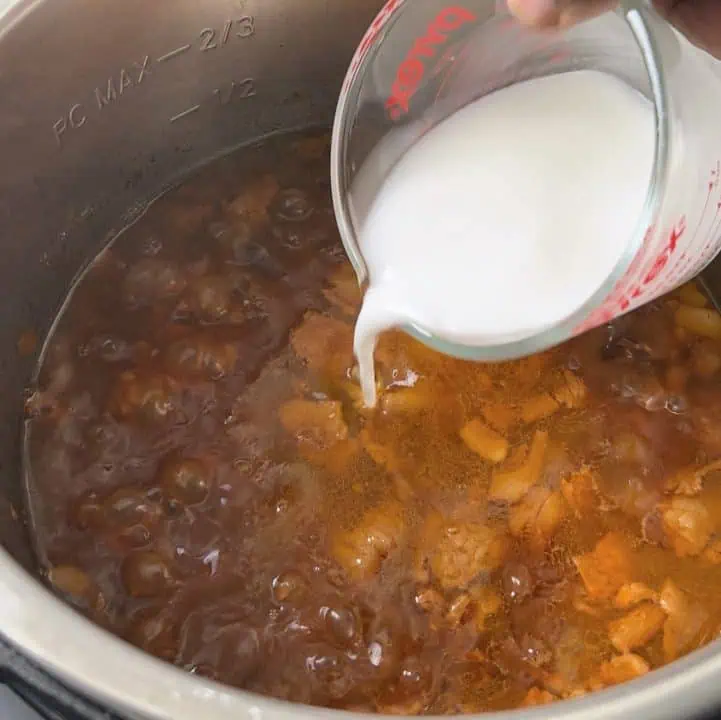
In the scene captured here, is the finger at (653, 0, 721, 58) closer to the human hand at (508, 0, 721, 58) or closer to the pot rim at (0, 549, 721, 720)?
the human hand at (508, 0, 721, 58)

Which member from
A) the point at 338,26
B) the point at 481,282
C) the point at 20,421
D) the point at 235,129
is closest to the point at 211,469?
the point at 20,421

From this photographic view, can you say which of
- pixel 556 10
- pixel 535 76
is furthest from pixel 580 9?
pixel 535 76

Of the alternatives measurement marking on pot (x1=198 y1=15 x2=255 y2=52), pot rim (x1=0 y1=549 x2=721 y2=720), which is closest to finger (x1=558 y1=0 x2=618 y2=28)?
pot rim (x1=0 y1=549 x2=721 y2=720)

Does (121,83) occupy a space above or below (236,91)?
above

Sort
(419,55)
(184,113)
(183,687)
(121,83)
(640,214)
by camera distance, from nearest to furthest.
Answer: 1. (183,687)
2. (640,214)
3. (419,55)
4. (121,83)
5. (184,113)

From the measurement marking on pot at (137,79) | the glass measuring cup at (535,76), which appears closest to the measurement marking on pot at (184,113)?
the measurement marking on pot at (137,79)

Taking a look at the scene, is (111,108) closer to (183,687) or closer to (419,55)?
(419,55)
